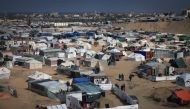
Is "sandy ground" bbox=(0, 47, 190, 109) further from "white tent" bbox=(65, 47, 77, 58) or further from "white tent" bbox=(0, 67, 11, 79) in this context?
"white tent" bbox=(65, 47, 77, 58)

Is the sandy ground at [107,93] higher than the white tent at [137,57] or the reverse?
the reverse

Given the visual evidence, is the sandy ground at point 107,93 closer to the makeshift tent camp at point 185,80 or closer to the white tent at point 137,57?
the makeshift tent camp at point 185,80

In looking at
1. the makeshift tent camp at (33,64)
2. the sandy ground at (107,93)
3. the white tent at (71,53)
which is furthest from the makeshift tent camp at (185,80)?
the white tent at (71,53)

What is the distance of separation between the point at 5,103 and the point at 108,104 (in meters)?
6.54

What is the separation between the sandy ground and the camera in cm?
2312

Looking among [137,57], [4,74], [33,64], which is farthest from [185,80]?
[33,64]

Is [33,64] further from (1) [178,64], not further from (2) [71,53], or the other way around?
(1) [178,64]

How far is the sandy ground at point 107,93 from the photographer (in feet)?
75.9

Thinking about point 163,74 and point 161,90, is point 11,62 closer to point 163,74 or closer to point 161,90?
point 163,74

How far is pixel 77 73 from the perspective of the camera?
102ft

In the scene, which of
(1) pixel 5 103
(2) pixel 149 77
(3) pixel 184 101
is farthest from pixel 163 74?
(1) pixel 5 103

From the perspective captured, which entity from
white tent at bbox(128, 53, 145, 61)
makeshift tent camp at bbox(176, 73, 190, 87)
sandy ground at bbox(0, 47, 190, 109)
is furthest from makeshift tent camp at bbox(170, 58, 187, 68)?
makeshift tent camp at bbox(176, 73, 190, 87)

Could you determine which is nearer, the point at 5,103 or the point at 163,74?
the point at 5,103

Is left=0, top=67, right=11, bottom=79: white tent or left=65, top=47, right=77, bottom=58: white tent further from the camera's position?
left=65, top=47, right=77, bottom=58: white tent
